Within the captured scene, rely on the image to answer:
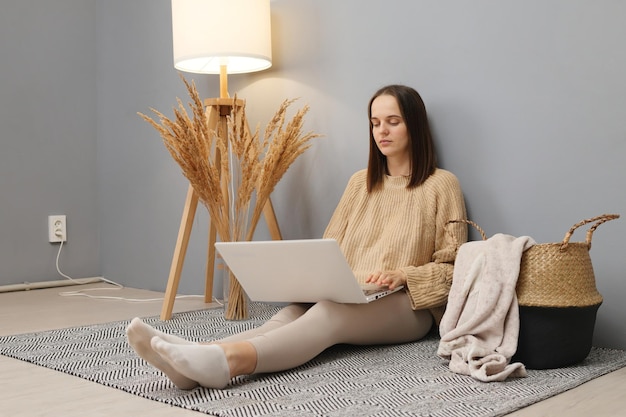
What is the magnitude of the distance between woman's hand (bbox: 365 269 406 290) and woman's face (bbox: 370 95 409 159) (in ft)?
1.44

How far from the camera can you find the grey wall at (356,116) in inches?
80.7

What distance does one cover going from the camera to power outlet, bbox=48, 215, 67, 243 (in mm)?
3609

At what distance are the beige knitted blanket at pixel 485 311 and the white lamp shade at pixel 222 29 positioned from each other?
3.90 ft

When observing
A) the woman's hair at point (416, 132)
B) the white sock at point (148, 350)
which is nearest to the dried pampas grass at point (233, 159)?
Result: the woman's hair at point (416, 132)

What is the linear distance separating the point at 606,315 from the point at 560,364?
1.11 ft

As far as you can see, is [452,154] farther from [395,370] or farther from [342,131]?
[395,370]

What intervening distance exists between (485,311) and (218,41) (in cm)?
136

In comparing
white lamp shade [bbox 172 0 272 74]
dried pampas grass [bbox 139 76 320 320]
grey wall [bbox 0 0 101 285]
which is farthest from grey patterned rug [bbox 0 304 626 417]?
grey wall [bbox 0 0 101 285]

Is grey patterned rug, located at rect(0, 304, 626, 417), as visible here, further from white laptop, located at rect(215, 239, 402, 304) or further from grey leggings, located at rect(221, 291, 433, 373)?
white laptop, located at rect(215, 239, 402, 304)

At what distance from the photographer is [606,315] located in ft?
6.72

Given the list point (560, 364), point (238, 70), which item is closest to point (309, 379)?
point (560, 364)

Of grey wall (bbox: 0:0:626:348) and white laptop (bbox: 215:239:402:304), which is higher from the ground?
grey wall (bbox: 0:0:626:348)

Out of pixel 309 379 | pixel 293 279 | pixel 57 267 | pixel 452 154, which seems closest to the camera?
pixel 309 379

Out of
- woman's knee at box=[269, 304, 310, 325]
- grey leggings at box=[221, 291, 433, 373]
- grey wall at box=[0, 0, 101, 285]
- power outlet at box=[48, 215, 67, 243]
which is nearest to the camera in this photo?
grey leggings at box=[221, 291, 433, 373]
